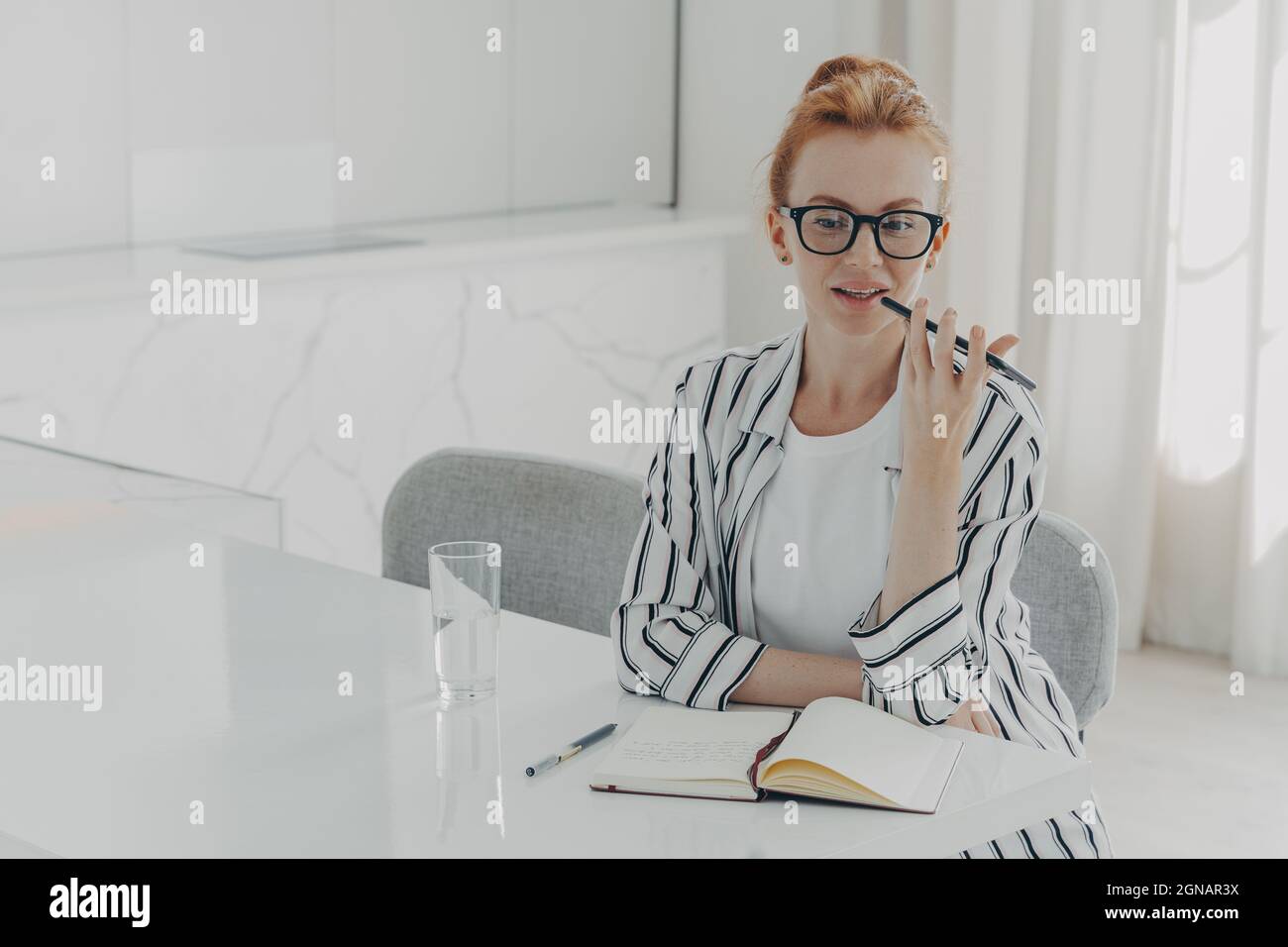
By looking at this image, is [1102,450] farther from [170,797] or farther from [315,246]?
[170,797]

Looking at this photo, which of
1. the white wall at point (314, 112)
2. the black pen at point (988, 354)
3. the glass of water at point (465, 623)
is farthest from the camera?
the white wall at point (314, 112)

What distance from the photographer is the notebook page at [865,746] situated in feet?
3.70

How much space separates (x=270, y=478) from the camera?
2.91m

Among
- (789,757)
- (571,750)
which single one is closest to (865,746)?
(789,757)

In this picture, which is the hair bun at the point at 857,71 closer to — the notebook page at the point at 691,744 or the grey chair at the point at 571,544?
the grey chair at the point at 571,544

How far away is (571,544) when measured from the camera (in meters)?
1.85

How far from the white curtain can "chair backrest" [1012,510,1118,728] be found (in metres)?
1.70

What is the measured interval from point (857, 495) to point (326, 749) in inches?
22.6

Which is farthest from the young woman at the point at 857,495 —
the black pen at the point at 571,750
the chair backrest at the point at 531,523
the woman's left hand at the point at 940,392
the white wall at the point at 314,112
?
the white wall at the point at 314,112

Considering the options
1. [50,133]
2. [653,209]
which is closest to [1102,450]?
[653,209]

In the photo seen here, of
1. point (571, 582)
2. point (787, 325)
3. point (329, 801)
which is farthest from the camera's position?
point (787, 325)

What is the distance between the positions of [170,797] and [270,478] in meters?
1.83

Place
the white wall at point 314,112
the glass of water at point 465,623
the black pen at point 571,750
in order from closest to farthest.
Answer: the black pen at point 571,750 → the glass of water at point 465,623 → the white wall at point 314,112

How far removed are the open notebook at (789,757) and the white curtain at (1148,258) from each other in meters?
2.18
